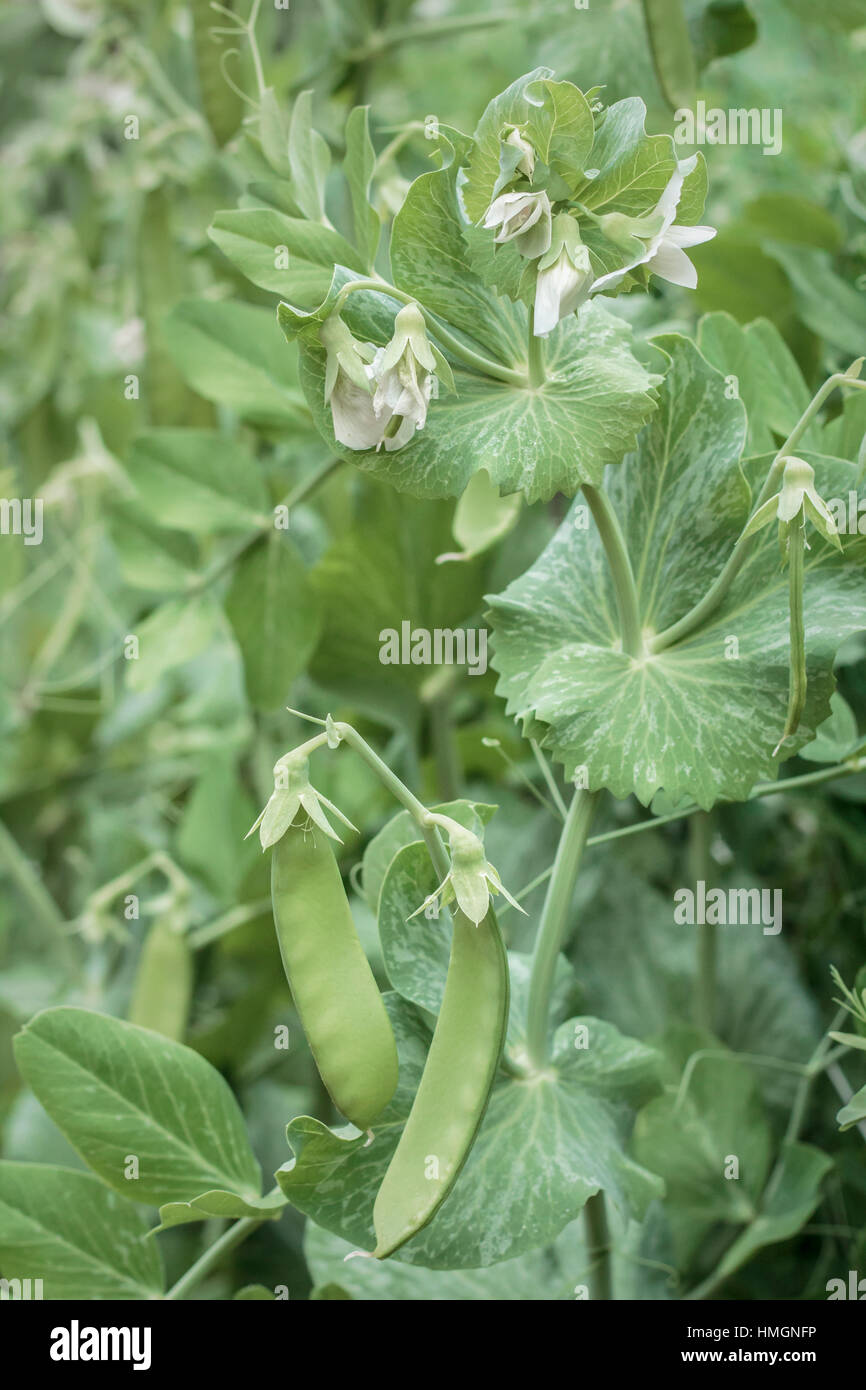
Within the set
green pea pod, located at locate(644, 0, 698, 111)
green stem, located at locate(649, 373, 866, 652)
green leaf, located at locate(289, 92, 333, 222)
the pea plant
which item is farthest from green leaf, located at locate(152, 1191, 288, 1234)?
green pea pod, located at locate(644, 0, 698, 111)

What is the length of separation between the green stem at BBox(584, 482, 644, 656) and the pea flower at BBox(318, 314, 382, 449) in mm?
63

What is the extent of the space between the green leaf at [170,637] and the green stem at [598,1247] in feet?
1.01

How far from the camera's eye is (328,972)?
32 cm

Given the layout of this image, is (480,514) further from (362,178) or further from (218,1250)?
(218,1250)

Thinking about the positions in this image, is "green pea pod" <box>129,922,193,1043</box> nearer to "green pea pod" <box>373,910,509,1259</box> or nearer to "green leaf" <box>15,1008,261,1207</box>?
"green leaf" <box>15,1008,261,1207</box>

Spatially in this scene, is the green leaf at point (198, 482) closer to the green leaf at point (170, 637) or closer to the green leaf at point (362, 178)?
the green leaf at point (170, 637)

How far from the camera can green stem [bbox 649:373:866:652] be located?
301 millimetres

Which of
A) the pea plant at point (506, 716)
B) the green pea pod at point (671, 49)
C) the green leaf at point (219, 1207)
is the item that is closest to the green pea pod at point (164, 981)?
the pea plant at point (506, 716)

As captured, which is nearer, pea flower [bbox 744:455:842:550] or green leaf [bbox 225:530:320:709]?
pea flower [bbox 744:455:842:550]

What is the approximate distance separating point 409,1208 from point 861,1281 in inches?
8.9

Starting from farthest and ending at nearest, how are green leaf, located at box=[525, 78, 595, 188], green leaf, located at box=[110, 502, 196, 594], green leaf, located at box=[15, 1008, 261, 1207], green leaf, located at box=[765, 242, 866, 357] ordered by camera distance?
green leaf, located at box=[110, 502, 196, 594] < green leaf, located at box=[765, 242, 866, 357] < green leaf, located at box=[15, 1008, 261, 1207] < green leaf, located at box=[525, 78, 595, 188]

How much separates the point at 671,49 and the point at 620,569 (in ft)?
0.89

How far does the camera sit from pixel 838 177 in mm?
593

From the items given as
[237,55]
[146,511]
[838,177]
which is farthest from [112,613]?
[838,177]
